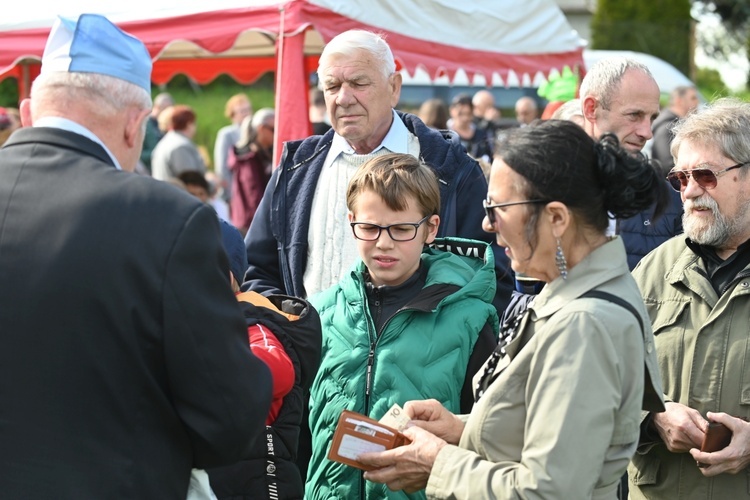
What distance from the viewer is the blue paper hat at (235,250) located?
9.55 feet

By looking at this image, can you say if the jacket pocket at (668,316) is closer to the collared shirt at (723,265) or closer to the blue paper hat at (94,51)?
the collared shirt at (723,265)

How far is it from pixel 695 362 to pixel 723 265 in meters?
0.33

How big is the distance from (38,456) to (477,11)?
608 cm

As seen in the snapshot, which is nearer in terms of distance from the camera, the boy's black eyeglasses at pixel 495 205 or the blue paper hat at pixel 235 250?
the boy's black eyeglasses at pixel 495 205

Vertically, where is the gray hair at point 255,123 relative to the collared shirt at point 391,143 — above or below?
below

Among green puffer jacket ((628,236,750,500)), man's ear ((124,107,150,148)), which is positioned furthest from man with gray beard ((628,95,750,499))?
man's ear ((124,107,150,148))

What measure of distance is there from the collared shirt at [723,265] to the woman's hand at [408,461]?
120 centimetres

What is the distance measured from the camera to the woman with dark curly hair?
211 centimetres

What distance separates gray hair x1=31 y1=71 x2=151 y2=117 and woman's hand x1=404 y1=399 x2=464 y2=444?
1044mm

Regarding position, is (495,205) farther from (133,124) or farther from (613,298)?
(133,124)

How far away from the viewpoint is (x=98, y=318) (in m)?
2.06

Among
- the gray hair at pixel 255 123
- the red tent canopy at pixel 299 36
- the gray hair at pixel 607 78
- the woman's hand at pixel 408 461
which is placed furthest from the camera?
the gray hair at pixel 255 123

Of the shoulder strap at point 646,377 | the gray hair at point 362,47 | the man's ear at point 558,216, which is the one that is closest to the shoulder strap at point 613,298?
the shoulder strap at point 646,377

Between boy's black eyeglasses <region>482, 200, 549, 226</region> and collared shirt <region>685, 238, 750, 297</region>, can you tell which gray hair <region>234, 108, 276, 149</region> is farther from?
boy's black eyeglasses <region>482, 200, 549, 226</region>
